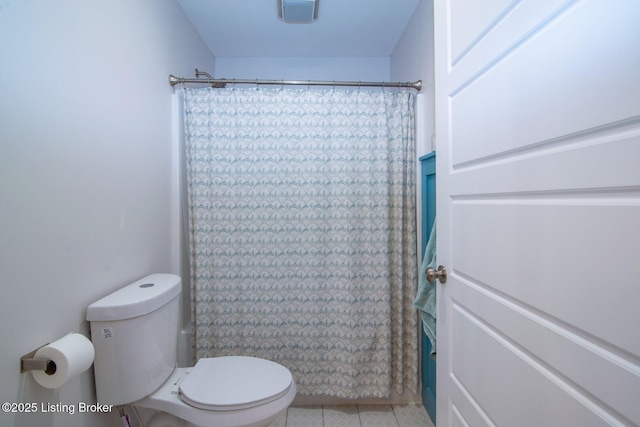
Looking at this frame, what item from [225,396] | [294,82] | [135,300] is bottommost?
[225,396]

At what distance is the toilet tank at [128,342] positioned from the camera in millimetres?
983

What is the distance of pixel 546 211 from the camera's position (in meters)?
0.58

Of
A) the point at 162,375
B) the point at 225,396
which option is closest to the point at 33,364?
the point at 162,375

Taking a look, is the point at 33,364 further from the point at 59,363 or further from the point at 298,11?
the point at 298,11

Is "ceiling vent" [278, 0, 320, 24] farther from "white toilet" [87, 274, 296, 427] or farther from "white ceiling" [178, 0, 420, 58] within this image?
"white toilet" [87, 274, 296, 427]

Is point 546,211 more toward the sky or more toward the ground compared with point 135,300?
more toward the sky

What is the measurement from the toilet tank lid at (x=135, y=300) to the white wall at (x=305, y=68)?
1.82 meters

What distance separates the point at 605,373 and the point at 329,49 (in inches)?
92.7

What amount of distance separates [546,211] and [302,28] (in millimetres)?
1951

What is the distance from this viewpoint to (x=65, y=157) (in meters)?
0.90

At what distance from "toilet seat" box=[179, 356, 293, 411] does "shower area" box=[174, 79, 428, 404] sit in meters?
0.39

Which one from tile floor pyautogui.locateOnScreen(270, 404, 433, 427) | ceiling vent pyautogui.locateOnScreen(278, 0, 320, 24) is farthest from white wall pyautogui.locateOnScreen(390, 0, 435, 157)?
tile floor pyautogui.locateOnScreen(270, 404, 433, 427)

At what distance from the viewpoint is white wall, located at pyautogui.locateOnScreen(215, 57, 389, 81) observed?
232cm

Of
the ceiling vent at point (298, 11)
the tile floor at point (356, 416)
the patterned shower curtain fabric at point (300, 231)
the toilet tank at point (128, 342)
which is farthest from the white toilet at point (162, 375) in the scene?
the ceiling vent at point (298, 11)
